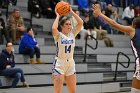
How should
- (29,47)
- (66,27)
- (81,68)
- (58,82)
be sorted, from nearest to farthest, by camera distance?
(58,82), (66,27), (29,47), (81,68)

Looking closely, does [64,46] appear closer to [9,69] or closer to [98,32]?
[9,69]

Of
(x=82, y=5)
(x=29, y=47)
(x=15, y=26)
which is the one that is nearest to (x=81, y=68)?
(x=29, y=47)

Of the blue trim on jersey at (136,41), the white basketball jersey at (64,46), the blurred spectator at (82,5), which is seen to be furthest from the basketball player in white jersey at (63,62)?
the blurred spectator at (82,5)

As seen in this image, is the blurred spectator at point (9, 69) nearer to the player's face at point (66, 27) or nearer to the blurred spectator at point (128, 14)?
the player's face at point (66, 27)

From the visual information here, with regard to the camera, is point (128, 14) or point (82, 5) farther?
point (128, 14)

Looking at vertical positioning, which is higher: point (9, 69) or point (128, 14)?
point (128, 14)

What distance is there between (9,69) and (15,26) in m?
2.86

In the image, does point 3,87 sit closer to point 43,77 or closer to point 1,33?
point 43,77

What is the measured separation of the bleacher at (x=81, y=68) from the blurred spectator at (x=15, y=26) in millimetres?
471

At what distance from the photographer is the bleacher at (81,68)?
1165 centimetres

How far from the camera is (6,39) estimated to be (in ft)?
42.3

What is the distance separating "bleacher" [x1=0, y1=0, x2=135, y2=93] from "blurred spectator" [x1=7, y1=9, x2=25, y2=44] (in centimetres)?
47

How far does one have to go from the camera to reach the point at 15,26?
13422 mm

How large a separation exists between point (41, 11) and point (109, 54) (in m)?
3.16
